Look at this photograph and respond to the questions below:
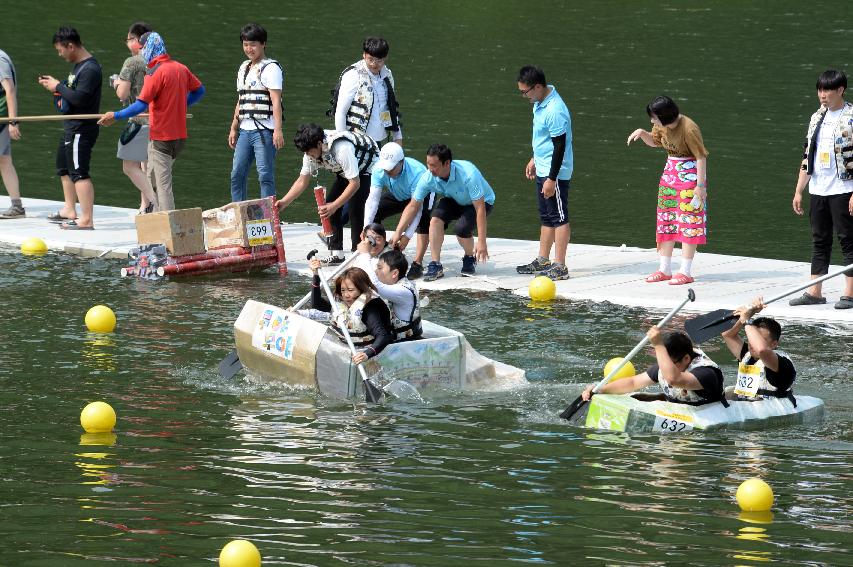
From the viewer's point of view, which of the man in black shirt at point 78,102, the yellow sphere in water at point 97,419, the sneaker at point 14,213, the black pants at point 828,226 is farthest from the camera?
the sneaker at point 14,213

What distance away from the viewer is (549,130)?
14.4m

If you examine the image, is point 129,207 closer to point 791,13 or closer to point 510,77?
point 510,77

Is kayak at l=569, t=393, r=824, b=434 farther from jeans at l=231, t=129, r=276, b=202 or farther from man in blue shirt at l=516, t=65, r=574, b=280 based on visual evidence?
jeans at l=231, t=129, r=276, b=202

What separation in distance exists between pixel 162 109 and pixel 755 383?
7.55 m

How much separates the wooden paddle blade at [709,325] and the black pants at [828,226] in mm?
2788

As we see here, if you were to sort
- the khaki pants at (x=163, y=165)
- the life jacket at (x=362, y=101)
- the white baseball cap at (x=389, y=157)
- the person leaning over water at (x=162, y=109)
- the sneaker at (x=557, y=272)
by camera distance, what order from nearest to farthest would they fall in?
1. the white baseball cap at (x=389, y=157)
2. the sneaker at (x=557, y=272)
3. the life jacket at (x=362, y=101)
4. the person leaning over water at (x=162, y=109)
5. the khaki pants at (x=163, y=165)

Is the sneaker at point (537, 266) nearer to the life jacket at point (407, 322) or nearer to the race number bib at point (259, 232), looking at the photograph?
the race number bib at point (259, 232)

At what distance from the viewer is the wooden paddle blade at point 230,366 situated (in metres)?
11.5

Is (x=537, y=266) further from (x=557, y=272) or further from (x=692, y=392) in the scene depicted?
(x=692, y=392)

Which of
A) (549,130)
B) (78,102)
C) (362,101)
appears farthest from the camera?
(78,102)

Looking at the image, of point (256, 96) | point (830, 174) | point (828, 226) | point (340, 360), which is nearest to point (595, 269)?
point (828, 226)

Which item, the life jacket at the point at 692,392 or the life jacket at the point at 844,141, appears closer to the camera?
the life jacket at the point at 692,392

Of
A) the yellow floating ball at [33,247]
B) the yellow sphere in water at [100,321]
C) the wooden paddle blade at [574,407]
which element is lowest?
the wooden paddle blade at [574,407]

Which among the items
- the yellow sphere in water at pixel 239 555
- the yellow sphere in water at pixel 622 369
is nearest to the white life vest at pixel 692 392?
the yellow sphere in water at pixel 622 369
